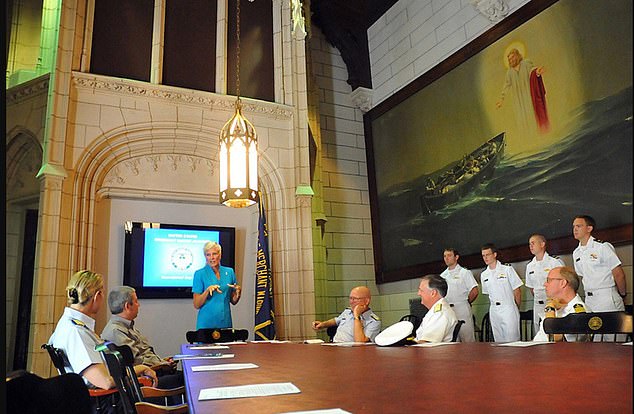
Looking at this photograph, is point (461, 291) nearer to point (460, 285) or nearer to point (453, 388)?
point (460, 285)

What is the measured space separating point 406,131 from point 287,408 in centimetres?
841

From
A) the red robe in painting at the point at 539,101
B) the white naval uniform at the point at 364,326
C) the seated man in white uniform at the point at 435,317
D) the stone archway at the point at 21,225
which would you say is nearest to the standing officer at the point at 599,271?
the red robe in painting at the point at 539,101

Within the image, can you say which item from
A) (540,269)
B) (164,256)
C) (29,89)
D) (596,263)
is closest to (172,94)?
(29,89)

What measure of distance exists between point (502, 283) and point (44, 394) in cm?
580

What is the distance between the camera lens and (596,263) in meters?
5.11

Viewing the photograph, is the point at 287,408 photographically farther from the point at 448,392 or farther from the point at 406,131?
the point at 406,131

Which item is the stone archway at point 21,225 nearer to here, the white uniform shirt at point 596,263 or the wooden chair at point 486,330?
the wooden chair at point 486,330

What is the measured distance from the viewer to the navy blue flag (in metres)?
6.35

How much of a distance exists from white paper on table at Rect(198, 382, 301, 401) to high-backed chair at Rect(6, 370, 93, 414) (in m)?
0.31

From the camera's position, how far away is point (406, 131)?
9117 millimetres

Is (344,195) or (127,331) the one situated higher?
(344,195)

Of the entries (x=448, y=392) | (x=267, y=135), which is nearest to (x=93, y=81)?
(x=267, y=135)

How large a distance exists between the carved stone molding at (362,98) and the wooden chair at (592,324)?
7572 millimetres

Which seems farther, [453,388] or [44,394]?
[44,394]
